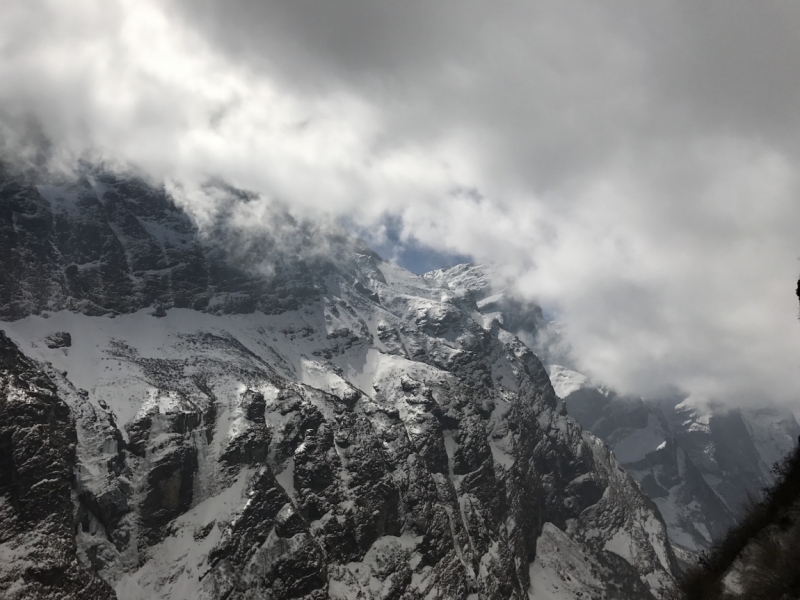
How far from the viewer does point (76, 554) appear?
2822 inches

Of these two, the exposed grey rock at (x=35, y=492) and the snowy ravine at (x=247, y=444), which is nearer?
the exposed grey rock at (x=35, y=492)

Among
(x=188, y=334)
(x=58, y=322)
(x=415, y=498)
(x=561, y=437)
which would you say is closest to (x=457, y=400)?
(x=415, y=498)

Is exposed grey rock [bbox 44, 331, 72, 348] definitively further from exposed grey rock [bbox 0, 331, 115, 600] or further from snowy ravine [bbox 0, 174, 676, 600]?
exposed grey rock [bbox 0, 331, 115, 600]

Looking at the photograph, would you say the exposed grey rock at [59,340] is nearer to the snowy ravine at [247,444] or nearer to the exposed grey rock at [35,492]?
the snowy ravine at [247,444]

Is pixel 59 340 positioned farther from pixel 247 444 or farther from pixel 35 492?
pixel 247 444

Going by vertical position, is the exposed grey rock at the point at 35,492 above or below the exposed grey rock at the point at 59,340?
below

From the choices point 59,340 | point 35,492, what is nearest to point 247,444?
point 35,492

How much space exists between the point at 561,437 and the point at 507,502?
57.1m

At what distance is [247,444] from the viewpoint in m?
99.0

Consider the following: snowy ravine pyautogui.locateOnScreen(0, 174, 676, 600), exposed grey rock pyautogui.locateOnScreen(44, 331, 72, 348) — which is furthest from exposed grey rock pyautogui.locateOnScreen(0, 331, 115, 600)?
exposed grey rock pyautogui.locateOnScreen(44, 331, 72, 348)

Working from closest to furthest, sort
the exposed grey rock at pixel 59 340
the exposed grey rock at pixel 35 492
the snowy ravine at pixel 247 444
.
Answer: the exposed grey rock at pixel 35 492 → the snowy ravine at pixel 247 444 → the exposed grey rock at pixel 59 340

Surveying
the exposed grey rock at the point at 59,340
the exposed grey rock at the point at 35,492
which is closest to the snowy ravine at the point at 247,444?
the exposed grey rock at the point at 35,492

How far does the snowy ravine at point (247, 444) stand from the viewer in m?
79.7

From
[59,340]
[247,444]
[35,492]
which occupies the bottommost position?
[35,492]
